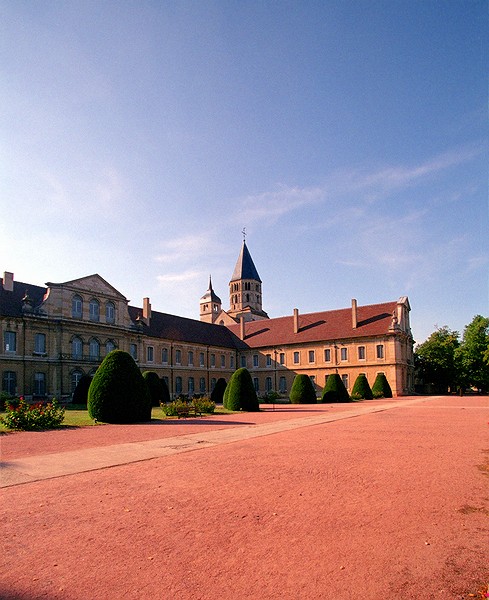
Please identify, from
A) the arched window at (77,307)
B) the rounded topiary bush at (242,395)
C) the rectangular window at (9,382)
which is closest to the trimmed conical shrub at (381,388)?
the rounded topiary bush at (242,395)

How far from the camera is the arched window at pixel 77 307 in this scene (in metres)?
39.9

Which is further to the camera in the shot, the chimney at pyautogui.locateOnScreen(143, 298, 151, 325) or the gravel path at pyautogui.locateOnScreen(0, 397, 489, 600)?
the chimney at pyautogui.locateOnScreen(143, 298, 151, 325)

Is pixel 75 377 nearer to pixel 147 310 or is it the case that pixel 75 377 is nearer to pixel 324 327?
pixel 147 310

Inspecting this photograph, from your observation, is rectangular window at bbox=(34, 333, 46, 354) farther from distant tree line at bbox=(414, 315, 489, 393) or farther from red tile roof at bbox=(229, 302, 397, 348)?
distant tree line at bbox=(414, 315, 489, 393)

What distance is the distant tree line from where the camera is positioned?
54903 millimetres

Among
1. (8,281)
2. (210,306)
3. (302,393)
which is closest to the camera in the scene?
(302,393)

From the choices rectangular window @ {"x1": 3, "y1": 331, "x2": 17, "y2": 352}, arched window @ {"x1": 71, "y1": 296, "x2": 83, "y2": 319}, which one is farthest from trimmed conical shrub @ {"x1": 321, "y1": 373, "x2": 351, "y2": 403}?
rectangular window @ {"x1": 3, "y1": 331, "x2": 17, "y2": 352}

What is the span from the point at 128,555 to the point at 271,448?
7229 millimetres

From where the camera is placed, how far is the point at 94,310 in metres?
41.9

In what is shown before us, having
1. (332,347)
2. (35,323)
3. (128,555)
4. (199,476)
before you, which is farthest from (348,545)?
(332,347)

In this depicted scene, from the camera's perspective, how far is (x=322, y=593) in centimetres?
400

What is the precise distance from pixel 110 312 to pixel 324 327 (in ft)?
79.1

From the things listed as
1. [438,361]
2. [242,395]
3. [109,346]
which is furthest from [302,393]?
[438,361]

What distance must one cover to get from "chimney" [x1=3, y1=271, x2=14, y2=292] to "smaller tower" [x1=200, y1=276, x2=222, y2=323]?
49.2 meters
